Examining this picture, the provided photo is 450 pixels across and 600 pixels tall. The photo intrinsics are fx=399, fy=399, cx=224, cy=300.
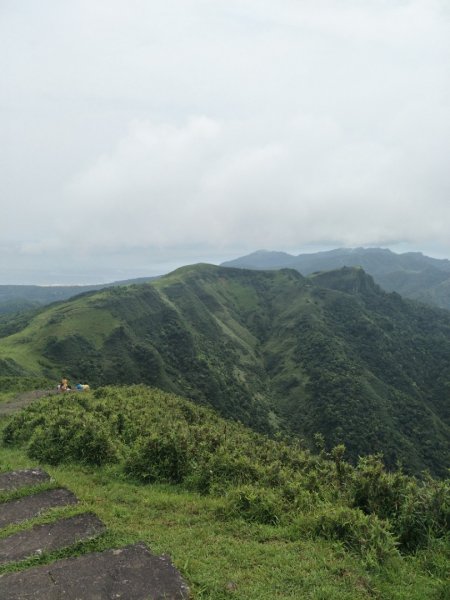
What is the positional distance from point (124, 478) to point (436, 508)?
12723 millimetres

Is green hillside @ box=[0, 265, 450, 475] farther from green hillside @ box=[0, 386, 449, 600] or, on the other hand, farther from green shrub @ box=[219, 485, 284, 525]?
green shrub @ box=[219, 485, 284, 525]

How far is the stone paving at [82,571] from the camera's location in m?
9.27

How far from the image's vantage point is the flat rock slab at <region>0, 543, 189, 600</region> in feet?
30.2

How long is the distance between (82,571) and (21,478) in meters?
8.02

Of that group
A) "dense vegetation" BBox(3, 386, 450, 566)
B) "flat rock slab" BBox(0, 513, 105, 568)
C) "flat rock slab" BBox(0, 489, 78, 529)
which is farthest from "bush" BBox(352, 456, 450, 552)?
"flat rock slab" BBox(0, 489, 78, 529)

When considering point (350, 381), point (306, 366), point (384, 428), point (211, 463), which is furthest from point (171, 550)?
point (306, 366)

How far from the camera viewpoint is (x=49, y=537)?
11742 mm

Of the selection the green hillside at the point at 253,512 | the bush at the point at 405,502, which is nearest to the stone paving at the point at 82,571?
the green hillside at the point at 253,512

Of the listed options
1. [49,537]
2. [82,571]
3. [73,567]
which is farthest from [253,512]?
[49,537]

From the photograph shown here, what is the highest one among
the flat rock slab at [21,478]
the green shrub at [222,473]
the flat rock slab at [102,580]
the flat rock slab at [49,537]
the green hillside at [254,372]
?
the flat rock slab at [102,580]

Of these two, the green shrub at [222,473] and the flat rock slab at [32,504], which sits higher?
the flat rock slab at [32,504]

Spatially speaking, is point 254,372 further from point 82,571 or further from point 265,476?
point 82,571

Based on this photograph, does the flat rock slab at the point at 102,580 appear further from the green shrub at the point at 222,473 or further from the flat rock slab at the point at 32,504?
the green shrub at the point at 222,473

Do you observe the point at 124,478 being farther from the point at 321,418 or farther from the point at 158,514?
the point at 321,418
